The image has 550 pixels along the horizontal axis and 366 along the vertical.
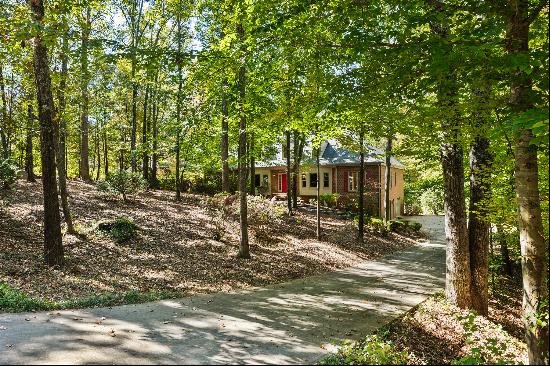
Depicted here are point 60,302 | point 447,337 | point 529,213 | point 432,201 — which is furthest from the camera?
point 432,201

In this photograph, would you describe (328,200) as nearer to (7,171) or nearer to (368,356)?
(7,171)

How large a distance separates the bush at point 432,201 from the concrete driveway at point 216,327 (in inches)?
1387

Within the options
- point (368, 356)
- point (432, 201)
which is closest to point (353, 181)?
point (432, 201)

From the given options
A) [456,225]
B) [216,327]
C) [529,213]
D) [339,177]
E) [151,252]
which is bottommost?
[216,327]

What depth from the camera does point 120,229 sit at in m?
14.1

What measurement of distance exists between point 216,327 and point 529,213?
5.58 m

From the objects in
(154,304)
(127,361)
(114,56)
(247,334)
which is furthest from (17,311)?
(114,56)

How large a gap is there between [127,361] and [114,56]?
4984 millimetres

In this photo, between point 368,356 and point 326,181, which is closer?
point 368,356

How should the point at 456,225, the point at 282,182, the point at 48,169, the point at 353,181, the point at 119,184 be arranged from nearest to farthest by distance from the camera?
the point at 456,225
the point at 48,169
the point at 119,184
the point at 353,181
the point at 282,182

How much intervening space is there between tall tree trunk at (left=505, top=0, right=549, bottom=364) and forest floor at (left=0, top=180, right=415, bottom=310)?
7.23 meters

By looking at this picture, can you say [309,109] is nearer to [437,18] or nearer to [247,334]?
[437,18]

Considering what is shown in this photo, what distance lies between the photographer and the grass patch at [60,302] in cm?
782

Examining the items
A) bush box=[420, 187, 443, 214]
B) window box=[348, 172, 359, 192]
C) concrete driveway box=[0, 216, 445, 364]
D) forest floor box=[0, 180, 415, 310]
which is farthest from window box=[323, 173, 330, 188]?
concrete driveway box=[0, 216, 445, 364]
